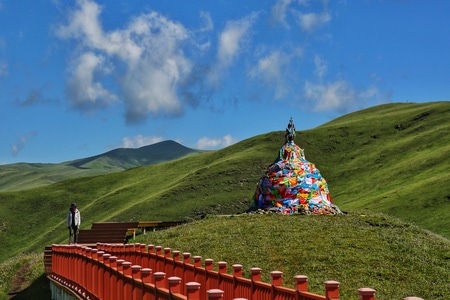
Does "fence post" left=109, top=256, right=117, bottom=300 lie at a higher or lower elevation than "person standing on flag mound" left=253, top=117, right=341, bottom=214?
lower

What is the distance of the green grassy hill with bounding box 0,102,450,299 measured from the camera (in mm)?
88500

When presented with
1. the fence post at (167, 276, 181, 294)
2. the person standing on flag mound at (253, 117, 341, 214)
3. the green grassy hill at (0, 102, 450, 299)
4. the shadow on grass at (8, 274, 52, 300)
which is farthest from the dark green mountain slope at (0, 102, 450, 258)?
the fence post at (167, 276, 181, 294)

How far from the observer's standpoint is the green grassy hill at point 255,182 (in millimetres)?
88500

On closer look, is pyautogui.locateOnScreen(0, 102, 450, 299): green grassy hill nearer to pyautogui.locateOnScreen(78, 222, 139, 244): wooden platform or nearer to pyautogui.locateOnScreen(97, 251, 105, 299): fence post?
pyautogui.locateOnScreen(78, 222, 139, 244): wooden platform

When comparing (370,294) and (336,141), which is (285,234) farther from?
(336,141)

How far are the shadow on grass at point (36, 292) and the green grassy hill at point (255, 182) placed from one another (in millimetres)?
33373

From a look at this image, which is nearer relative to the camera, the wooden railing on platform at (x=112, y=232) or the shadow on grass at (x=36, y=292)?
the shadow on grass at (x=36, y=292)

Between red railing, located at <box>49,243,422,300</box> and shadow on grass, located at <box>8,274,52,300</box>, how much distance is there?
6404 mm

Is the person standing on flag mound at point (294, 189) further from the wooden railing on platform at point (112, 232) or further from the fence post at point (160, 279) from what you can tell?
the fence post at point (160, 279)

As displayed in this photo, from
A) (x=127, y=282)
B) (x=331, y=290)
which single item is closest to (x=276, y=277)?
(x=331, y=290)

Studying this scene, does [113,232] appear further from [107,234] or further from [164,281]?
[164,281]

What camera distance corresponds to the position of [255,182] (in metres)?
126

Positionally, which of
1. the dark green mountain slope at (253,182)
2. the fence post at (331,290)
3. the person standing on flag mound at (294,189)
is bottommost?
the fence post at (331,290)

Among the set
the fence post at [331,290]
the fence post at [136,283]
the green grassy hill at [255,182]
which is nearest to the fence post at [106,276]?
the fence post at [136,283]
